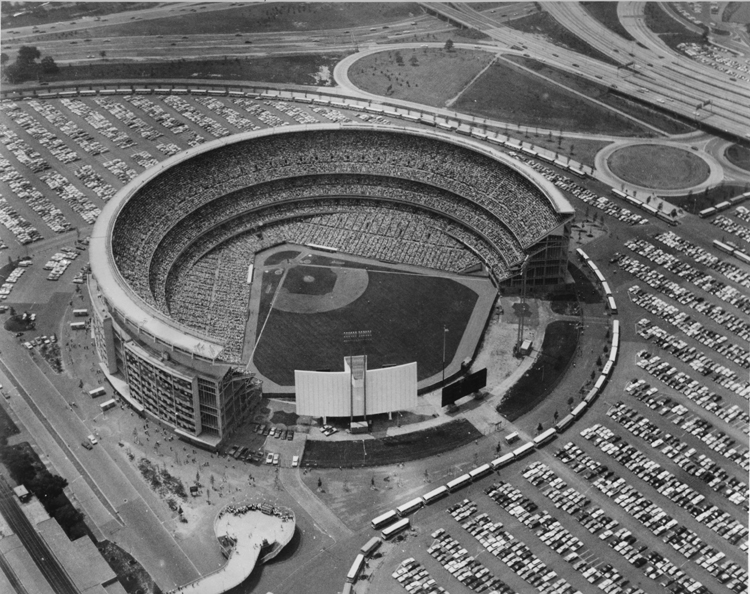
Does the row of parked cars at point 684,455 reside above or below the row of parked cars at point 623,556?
above

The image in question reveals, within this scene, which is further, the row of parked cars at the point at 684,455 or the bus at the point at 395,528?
the row of parked cars at the point at 684,455

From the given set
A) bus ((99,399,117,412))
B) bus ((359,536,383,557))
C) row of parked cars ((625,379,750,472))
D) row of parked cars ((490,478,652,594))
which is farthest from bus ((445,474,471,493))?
bus ((99,399,117,412))

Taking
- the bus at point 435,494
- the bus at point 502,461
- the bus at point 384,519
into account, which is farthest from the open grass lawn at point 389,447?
the bus at point 384,519

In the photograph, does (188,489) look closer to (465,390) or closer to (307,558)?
(307,558)

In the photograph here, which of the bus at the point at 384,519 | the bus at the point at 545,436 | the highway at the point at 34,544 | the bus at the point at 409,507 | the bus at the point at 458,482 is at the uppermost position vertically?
the bus at the point at 545,436

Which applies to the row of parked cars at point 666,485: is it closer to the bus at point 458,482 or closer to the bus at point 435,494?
the bus at point 458,482

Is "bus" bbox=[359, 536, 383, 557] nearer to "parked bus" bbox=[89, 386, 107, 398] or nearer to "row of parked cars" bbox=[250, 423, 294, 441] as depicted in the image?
"row of parked cars" bbox=[250, 423, 294, 441]

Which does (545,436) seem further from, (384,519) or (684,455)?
(384,519)
